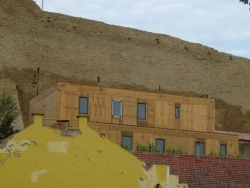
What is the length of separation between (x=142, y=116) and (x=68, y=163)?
19.1 m

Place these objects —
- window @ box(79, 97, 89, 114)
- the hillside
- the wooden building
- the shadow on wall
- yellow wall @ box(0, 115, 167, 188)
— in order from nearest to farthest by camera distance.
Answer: yellow wall @ box(0, 115, 167, 188) < the wooden building < window @ box(79, 97, 89, 114) < the hillside < the shadow on wall

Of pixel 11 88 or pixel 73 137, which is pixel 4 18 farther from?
pixel 73 137

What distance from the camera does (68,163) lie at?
14688 mm

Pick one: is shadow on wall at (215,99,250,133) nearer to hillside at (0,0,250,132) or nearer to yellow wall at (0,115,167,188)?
hillside at (0,0,250,132)

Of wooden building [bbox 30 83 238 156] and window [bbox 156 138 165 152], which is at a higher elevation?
wooden building [bbox 30 83 238 156]

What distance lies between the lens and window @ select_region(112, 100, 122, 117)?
33.2 m

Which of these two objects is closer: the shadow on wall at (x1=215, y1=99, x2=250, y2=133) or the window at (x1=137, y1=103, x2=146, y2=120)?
the window at (x1=137, y1=103, x2=146, y2=120)

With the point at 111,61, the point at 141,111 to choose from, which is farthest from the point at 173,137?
the point at 111,61

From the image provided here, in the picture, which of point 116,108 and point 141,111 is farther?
point 141,111

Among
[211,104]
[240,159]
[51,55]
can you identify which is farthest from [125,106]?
[51,55]

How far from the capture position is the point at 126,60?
5438 centimetres

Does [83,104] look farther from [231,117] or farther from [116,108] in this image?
[231,117]

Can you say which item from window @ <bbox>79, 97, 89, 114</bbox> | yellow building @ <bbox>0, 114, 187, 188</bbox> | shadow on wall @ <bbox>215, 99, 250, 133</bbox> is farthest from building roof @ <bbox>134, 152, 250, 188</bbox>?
shadow on wall @ <bbox>215, 99, 250, 133</bbox>

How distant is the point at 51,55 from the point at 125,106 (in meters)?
18.0
